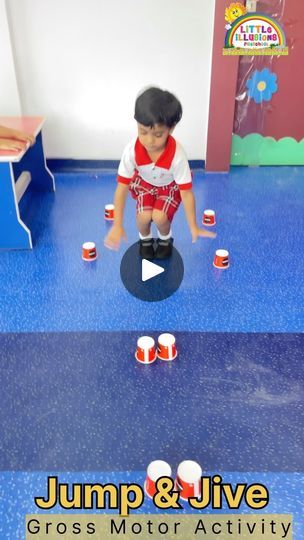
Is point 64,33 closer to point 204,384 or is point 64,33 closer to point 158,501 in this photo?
point 204,384

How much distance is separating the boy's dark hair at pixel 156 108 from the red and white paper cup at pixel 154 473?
3.42 feet

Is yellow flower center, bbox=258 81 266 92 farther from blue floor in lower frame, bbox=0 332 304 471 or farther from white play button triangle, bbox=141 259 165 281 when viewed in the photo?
blue floor in lower frame, bbox=0 332 304 471

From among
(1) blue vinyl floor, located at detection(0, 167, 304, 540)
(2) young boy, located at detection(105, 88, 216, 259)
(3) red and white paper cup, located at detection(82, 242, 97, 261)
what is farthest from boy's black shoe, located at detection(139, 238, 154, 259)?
(3) red and white paper cup, located at detection(82, 242, 97, 261)

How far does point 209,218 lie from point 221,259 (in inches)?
16.0

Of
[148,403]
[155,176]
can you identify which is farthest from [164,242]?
Answer: [148,403]

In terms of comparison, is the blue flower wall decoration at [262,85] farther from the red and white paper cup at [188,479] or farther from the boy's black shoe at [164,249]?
the red and white paper cup at [188,479]

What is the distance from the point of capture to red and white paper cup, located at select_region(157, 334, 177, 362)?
153 centimetres

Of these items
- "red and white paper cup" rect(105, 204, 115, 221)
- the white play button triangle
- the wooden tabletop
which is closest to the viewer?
the white play button triangle

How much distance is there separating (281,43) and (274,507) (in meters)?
2.55

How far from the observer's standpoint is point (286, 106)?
9.61 ft

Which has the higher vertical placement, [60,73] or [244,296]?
[60,73]

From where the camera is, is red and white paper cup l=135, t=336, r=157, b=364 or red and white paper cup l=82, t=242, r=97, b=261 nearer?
red and white paper cup l=135, t=336, r=157, b=364

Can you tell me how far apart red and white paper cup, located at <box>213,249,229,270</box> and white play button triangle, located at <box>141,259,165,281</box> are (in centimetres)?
25

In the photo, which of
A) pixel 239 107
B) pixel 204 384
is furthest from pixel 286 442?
pixel 239 107
